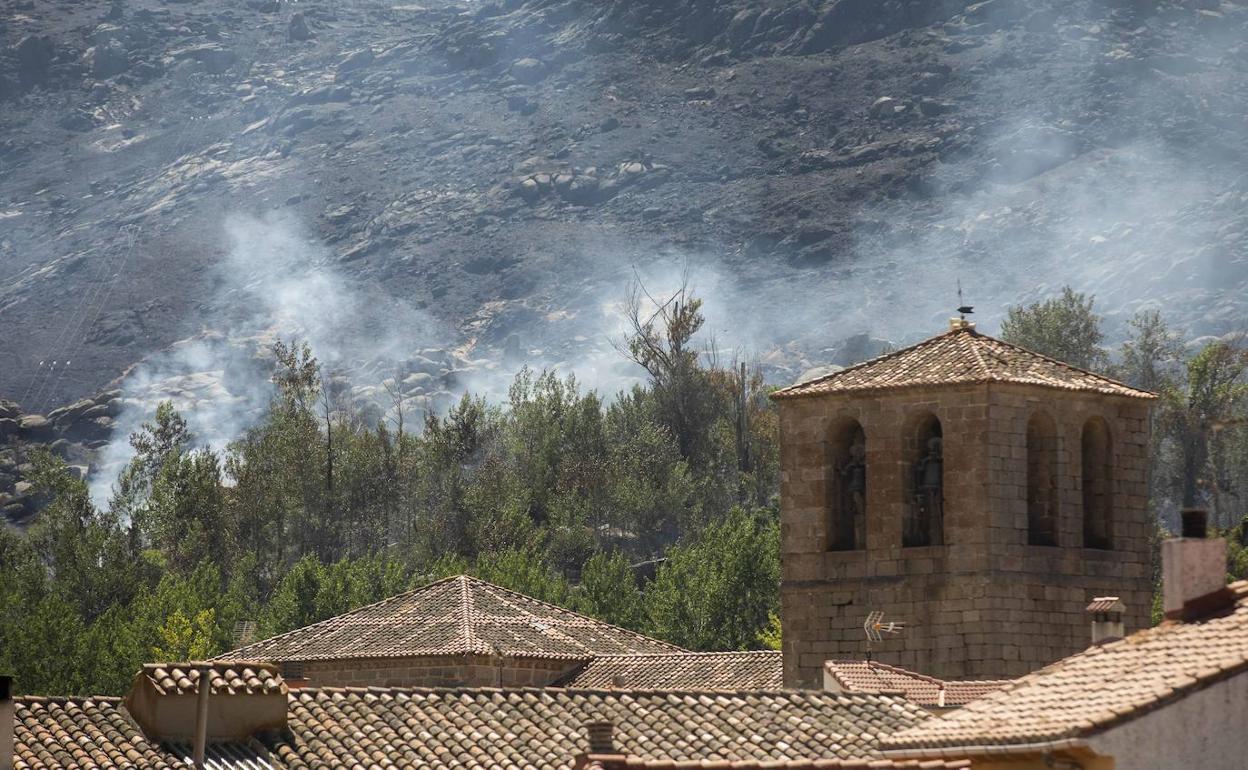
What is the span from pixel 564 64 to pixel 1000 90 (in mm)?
34728

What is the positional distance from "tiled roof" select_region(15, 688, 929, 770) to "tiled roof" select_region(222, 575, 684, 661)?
12426 mm

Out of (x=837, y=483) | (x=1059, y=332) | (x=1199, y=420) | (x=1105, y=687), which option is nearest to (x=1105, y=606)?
(x=837, y=483)

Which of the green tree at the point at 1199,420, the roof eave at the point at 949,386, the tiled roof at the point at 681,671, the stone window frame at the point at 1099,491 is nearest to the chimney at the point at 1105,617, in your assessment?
the stone window frame at the point at 1099,491

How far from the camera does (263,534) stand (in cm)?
8069

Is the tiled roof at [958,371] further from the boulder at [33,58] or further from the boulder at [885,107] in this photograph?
the boulder at [33,58]

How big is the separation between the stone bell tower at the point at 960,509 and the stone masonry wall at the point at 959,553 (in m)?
0.02

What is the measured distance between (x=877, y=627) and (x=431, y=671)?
7.20 metres

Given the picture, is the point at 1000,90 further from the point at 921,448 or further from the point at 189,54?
the point at 921,448

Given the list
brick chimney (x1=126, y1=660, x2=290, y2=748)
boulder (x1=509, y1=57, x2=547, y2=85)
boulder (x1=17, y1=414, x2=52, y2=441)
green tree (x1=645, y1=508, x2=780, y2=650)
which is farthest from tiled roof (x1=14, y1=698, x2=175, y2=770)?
boulder (x1=509, y1=57, x2=547, y2=85)

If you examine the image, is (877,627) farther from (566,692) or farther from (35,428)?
(35,428)

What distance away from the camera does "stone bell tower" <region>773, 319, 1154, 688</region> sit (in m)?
34.5

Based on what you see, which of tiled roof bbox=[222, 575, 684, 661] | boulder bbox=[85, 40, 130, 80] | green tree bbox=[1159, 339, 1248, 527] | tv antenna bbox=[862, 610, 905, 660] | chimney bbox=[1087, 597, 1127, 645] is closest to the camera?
chimney bbox=[1087, 597, 1127, 645]

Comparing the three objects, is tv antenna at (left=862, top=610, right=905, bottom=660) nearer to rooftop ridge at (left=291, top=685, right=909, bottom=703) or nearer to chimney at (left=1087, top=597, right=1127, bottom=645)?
chimney at (left=1087, top=597, right=1127, bottom=645)

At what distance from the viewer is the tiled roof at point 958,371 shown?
35.0 m
